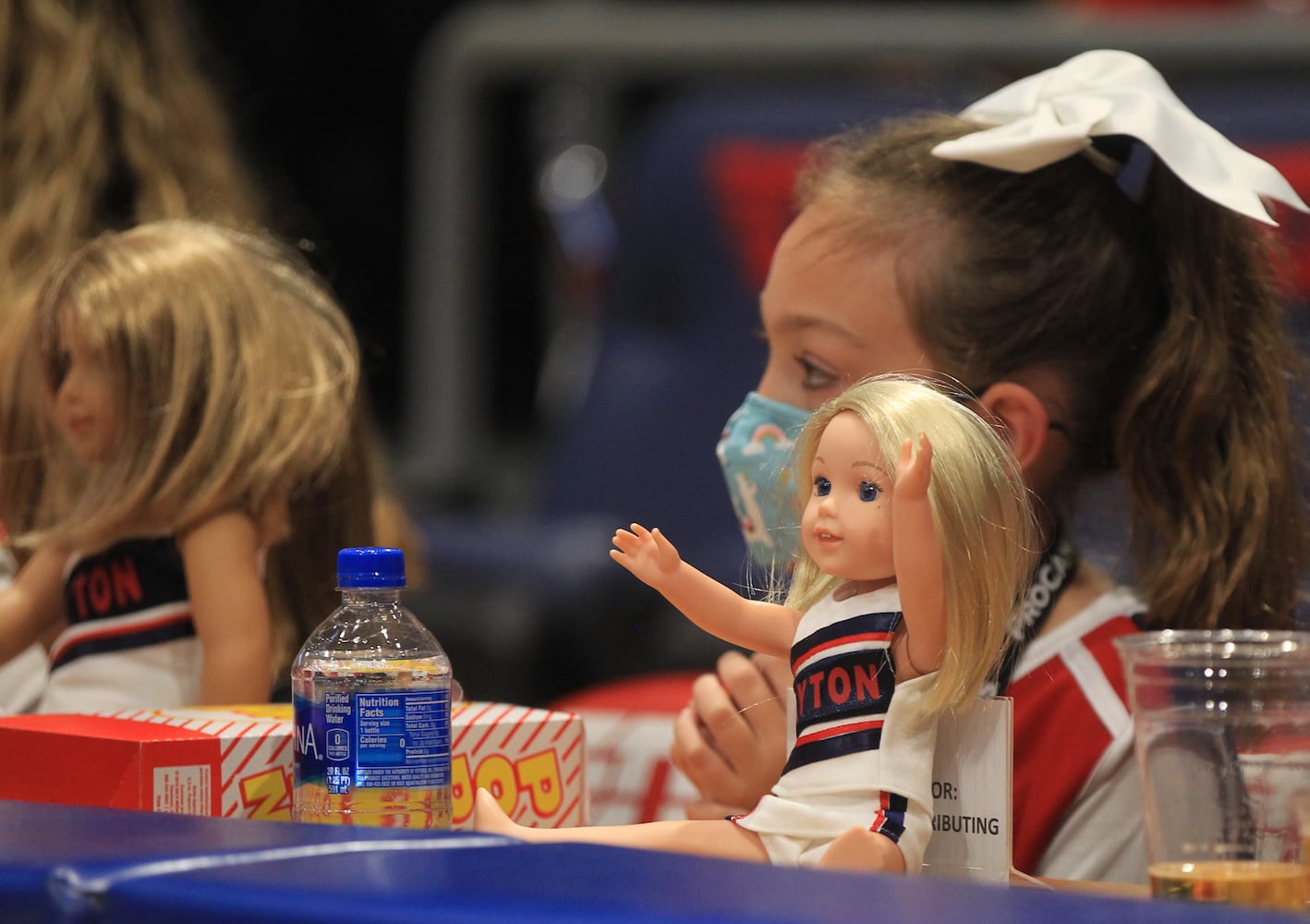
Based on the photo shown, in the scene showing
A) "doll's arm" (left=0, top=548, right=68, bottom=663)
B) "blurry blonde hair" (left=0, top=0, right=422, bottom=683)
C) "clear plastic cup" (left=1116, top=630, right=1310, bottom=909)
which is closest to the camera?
"clear plastic cup" (left=1116, top=630, right=1310, bottom=909)

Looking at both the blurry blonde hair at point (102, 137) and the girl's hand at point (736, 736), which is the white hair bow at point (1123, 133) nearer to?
the girl's hand at point (736, 736)

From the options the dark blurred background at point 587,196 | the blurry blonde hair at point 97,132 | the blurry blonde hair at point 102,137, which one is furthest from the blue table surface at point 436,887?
the dark blurred background at point 587,196

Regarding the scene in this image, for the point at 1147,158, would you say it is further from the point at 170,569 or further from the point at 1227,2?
the point at 1227,2

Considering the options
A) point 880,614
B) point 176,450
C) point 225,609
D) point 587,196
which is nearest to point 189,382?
point 176,450

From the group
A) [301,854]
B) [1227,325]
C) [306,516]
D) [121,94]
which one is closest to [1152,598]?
[1227,325]

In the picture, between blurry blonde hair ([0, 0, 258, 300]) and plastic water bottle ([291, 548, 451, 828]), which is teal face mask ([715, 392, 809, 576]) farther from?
blurry blonde hair ([0, 0, 258, 300])

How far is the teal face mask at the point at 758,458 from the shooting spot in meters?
1.21

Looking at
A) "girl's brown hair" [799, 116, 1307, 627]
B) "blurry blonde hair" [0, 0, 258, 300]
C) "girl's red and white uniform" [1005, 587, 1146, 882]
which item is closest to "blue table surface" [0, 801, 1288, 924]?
"girl's red and white uniform" [1005, 587, 1146, 882]

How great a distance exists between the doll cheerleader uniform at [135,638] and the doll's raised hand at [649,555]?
0.46 meters

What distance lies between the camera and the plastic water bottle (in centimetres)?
104

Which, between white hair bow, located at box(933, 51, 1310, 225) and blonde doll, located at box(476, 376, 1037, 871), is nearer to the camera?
blonde doll, located at box(476, 376, 1037, 871)

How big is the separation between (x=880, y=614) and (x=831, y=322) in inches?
14.5

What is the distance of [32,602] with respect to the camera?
1.39 meters

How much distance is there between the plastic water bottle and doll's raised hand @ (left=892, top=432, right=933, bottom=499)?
0.33m
